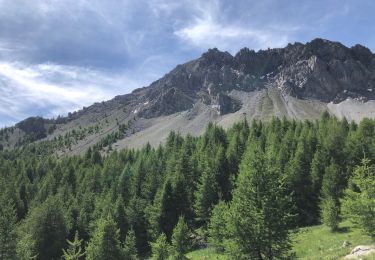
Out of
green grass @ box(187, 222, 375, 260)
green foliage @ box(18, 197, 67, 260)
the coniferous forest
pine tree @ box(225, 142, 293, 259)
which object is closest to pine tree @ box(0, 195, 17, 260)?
the coniferous forest

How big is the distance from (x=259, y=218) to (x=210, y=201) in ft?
137

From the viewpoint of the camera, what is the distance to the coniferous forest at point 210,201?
26.2 metres

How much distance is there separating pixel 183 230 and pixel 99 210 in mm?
33702

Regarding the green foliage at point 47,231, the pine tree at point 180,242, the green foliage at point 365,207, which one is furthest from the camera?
the green foliage at point 47,231

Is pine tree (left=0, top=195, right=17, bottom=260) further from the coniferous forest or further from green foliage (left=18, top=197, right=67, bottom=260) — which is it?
green foliage (left=18, top=197, right=67, bottom=260)

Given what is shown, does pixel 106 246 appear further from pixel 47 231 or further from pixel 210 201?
pixel 47 231

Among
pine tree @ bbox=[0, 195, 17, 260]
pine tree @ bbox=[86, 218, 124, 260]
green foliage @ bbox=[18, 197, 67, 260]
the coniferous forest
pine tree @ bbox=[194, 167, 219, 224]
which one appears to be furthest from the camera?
green foliage @ bbox=[18, 197, 67, 260]

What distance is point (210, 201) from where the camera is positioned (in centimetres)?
6638

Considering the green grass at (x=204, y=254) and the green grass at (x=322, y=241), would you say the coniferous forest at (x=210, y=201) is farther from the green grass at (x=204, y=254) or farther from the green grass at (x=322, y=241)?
the green grass at (x=322, y=241)

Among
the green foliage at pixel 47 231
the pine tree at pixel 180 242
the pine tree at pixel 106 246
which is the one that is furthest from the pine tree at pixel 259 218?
the green foliage at pixel 47 231

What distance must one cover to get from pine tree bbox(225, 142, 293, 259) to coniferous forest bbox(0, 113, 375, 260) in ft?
0.22

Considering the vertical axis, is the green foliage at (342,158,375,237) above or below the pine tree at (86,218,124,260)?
above

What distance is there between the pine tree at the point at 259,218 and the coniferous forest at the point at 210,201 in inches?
2.6

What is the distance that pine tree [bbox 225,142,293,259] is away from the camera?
2511 cm
